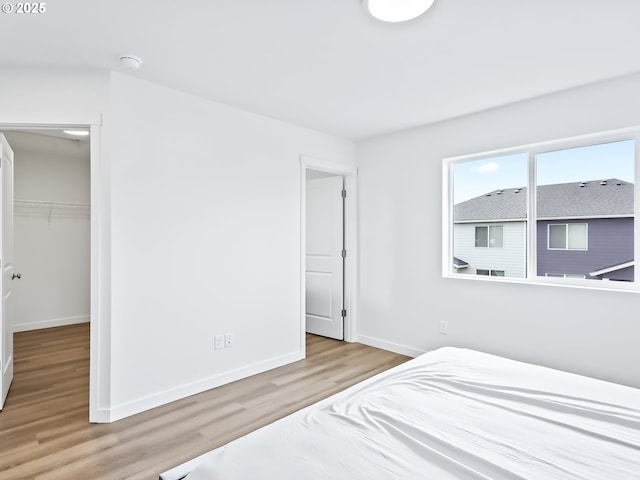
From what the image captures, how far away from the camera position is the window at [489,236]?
3.40 metres

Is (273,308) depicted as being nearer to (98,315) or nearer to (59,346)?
(98,315)

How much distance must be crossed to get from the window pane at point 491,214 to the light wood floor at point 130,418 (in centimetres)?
135

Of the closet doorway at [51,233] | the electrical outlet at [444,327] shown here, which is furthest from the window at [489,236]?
the closet doorway at [51,233]

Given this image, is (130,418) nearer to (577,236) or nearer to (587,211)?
(577,236)

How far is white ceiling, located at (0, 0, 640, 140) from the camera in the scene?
1869 mm

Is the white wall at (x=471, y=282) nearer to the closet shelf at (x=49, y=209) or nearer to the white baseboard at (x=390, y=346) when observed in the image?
the white baseboard at (x=390, y=346)

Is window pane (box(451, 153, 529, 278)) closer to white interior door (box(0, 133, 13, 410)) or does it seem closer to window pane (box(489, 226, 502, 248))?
Answer: window pane (box(489, 226, 502, 248))

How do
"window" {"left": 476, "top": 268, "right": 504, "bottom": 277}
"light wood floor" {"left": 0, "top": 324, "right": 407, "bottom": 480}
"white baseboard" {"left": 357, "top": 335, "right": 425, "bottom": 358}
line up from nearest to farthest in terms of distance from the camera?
1. "light wood floor" {"left": 0, "top": 324, "right": 407, "bottom": 480}
2. "window" {"left": 476, "top": 268, "right": 504, "bottom": 277}
3. "white baseboard" {"left": 357, "top": 335, "right": 425, "bottom": 358}

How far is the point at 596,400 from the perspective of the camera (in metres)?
1.50

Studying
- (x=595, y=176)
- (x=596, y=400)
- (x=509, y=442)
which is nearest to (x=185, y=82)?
(x=509, y=442)

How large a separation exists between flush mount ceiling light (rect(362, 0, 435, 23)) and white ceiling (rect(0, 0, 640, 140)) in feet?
0.21

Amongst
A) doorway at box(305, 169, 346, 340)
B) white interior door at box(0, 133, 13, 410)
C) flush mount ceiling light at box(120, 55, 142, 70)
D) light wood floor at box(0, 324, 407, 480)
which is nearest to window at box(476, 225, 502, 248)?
light wood floor at box(0, 324, 407, 480)

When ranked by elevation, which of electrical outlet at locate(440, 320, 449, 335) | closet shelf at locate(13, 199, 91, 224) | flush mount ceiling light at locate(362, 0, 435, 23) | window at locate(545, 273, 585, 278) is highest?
flush mount ceiling light at locate(362, 0, 435, 23)

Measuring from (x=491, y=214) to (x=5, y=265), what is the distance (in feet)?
13.4
